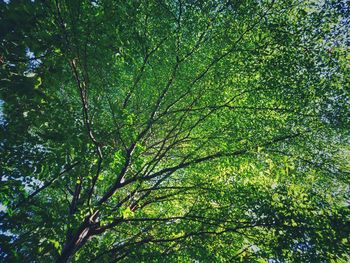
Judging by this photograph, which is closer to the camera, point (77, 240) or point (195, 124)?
point (77, 240)

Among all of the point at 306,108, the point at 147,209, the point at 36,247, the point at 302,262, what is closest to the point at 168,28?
the point at 306,108

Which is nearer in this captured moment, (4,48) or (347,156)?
(4,48)

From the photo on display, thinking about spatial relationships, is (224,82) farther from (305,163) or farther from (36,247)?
(36,247)

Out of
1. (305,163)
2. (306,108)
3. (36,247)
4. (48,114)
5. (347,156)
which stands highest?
(48,114)

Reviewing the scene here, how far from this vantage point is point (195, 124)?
6.40 m

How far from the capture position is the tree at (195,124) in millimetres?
3982

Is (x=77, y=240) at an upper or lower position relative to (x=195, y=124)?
lower

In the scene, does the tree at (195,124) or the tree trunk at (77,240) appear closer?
the tree at (195,124)

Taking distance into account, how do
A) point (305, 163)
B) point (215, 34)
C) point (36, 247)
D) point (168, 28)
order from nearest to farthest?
point (36, 247) → point (168, 28) → point (215, 34) → point (305, 163)

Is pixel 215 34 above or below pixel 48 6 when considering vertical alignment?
below

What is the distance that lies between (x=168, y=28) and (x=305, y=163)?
5.16 metres

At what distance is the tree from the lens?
157 inches

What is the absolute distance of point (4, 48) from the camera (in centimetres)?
354

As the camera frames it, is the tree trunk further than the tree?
Yes
